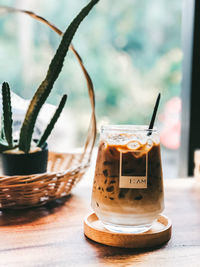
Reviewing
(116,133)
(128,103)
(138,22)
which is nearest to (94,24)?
(138,22)

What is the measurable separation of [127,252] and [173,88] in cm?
245

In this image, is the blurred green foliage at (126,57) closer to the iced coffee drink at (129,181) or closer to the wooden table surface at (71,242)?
the wooden table surface at (71,242)

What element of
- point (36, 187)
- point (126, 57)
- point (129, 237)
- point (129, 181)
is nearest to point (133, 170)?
point (129, 181)

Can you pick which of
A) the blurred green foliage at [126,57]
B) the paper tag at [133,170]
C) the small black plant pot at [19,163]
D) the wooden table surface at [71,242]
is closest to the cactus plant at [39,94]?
the small black plant pot at [19,163]

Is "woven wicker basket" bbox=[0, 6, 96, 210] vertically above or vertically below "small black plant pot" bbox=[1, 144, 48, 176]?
below

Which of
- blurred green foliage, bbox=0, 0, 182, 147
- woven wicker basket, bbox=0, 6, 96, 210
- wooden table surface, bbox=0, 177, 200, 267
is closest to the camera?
wooden table surface, bbox=0, 177, 200, 267

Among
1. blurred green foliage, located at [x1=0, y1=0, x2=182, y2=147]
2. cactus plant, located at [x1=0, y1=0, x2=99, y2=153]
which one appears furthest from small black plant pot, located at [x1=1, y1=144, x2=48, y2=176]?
blurred green foliage, located at [x1=0, y1=0, x2=182, y2=147]

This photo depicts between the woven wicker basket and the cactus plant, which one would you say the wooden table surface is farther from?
the cactus plant

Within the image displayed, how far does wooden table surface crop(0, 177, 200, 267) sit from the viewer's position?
0.55m

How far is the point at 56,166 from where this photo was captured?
106 cm

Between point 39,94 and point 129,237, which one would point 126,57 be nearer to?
point 39,94

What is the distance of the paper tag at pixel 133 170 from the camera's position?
60 cm

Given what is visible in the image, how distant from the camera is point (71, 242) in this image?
0.63 metres

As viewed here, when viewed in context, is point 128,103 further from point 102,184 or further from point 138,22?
point 102,184
